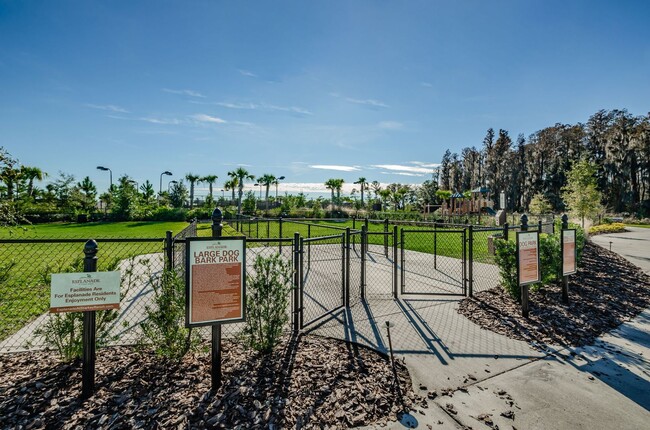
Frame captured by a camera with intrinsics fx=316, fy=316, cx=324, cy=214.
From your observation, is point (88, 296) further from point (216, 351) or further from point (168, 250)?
point (216, 351)

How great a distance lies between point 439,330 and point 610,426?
213cm

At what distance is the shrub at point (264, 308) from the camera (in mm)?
3627

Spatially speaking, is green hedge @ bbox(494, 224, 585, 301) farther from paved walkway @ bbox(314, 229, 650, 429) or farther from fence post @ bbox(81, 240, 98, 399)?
fence post @ bbox(81, 240, 98, 399)

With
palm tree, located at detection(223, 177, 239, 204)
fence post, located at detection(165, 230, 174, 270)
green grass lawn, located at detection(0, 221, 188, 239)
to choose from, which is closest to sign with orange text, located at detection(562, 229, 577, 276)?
fence post, located at detection(165, 230, 174, 270)

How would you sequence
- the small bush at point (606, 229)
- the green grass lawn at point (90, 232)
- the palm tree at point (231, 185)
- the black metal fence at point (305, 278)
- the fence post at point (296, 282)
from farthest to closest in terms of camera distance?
1. the palm tree at point (231, 185)
2. the small bush at point (606, 229)
3. the green grass lawn at point (90, 232)
4. the fence post at point (296, 282)
5. the black metal fence at point (305, 278)

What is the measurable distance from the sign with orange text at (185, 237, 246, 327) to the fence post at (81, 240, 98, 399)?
2.85ft

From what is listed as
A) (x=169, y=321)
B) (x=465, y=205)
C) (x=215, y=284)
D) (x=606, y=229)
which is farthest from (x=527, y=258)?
(x=465, y=205)

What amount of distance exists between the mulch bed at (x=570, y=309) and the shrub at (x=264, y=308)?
3.19 meters

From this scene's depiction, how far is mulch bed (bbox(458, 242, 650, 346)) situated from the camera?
4.49 meters

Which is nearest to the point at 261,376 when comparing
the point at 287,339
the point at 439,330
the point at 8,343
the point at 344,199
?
the point at 287,339

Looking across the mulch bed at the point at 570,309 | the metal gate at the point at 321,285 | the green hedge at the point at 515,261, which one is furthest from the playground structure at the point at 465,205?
the green hedge at the point at 515,261

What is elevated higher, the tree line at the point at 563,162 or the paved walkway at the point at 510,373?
the tree line at the point at 563,162

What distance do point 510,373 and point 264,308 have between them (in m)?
2.80

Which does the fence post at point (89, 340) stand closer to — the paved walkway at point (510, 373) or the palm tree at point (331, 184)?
the paved walkway at point (510, 373)
